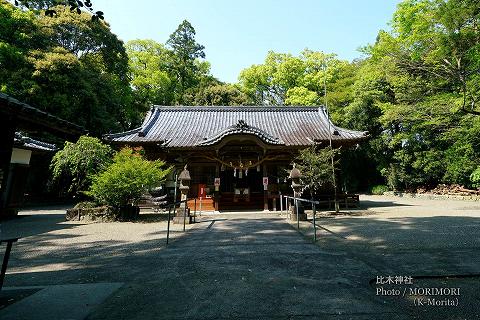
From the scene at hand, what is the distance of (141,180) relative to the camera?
10.9m

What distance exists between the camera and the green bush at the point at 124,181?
10.8 metres

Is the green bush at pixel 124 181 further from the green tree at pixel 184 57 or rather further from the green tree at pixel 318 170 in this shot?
the green tree at pixel 184 57

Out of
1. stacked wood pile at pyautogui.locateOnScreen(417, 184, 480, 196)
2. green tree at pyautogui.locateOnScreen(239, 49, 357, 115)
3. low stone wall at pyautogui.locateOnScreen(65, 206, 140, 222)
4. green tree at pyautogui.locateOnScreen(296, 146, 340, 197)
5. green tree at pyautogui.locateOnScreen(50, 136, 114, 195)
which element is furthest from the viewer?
green tree at pyautogui.locateOnScreen(239, 49, 357, 115)

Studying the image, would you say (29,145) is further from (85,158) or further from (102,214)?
(102,214)

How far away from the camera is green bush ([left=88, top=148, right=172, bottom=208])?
10.8 m

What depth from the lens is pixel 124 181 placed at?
10.8 meters

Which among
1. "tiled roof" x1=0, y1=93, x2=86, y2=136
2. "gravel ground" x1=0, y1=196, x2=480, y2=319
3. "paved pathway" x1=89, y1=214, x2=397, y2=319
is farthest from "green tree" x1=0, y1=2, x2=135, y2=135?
"paved pathway" x1=89, y1=214, x2=397, y2=319

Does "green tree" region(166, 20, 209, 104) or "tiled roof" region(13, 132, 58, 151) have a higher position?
"green tree" region(166, 20, 209, 104)

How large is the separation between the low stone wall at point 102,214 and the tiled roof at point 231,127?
4.43 m

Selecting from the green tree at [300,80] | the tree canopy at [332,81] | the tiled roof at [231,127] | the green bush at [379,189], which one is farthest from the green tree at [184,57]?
the green bush at [379,189]

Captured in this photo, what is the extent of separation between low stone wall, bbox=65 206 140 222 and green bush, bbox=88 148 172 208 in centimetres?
27

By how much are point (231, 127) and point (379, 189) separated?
2087 centimetres

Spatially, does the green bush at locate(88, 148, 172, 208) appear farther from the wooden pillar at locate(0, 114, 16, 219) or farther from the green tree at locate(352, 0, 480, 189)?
the green tree at locate(352, 0, 480, 189)

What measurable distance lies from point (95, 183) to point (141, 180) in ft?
7.52
